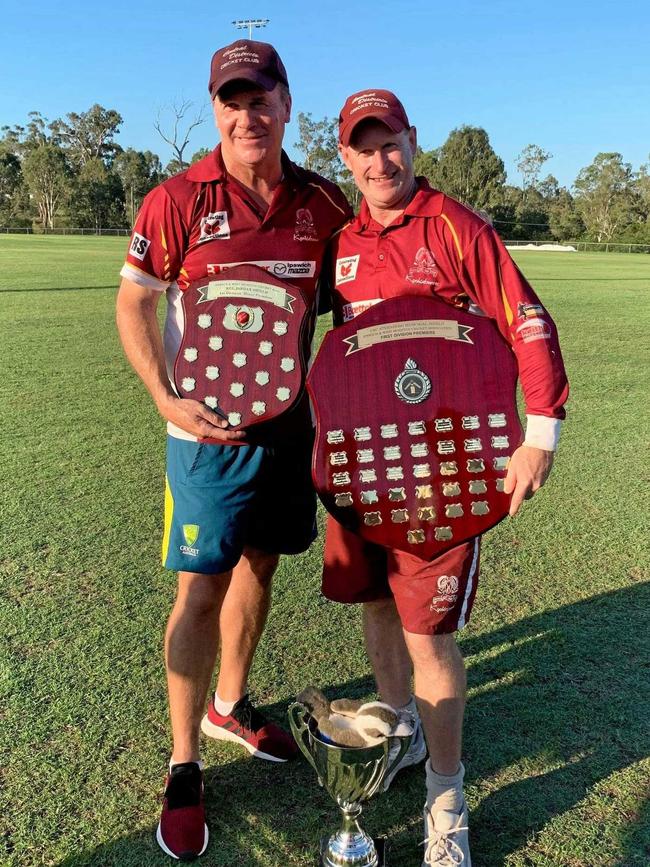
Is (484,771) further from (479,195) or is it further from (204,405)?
(479,195)

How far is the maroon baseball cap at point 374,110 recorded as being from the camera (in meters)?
2.14

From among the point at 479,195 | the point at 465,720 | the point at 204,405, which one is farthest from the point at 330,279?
the point at 479,195

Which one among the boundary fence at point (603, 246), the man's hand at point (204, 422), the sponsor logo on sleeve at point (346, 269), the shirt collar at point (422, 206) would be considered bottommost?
the man's hand at point (204, 422)

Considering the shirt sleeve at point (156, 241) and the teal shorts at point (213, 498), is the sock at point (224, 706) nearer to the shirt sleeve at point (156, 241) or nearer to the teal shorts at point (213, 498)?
the teal shorts at point (213, 498)

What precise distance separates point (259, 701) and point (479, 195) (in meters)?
81.6

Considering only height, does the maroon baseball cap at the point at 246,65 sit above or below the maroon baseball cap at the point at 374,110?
above

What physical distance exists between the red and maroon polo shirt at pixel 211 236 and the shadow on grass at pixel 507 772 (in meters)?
1.20

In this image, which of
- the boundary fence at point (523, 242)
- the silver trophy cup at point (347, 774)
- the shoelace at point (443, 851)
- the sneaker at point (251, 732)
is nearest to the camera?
the silver trophy cup at point (347, 774)

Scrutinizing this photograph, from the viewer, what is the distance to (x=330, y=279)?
2.39m

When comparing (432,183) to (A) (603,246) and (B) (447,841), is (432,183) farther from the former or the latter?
(B) (447,841)

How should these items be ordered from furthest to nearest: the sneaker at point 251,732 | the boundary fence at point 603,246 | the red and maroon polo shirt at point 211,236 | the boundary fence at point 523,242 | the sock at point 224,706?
the boundary fence at point 523,242 → the boundary fence at point 603,246 → the sock at point 224,706 → the sneaker at point 251,732 → the red and maroon polo shirt at point 211,236

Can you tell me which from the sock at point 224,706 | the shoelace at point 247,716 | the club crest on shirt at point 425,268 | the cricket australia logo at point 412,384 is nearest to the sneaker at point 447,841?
the shoelace at point 247,716

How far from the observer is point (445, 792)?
2.21 metres

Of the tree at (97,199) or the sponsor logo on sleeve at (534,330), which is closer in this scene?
the sponsor logo on sleeve at (534,330)
